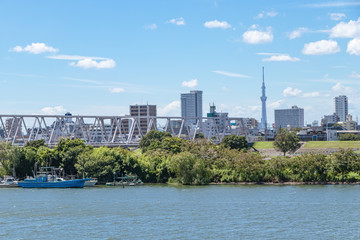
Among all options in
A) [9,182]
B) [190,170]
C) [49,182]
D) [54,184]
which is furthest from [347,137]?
[9,182]

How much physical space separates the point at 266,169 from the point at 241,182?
361cm

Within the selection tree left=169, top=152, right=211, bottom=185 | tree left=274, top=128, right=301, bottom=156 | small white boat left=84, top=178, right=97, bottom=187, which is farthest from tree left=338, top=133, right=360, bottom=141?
small white boat left=84, top=178, right=97, bottom=187

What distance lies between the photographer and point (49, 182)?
74.9 meters

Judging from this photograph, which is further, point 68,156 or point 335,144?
point 335,144

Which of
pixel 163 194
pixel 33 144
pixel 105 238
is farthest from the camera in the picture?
pixel 33 144

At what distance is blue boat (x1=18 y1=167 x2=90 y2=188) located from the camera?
240 feet

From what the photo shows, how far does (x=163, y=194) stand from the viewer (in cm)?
6056

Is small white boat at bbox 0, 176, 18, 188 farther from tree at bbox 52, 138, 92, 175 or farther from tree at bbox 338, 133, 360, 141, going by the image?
tree at bbox 338, 133, 360, 141

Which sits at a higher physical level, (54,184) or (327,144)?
(327,144)

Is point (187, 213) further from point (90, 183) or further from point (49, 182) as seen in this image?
point (49, 182)

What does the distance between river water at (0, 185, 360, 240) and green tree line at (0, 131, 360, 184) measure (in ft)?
16.9

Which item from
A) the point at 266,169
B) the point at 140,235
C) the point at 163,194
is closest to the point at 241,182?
the point at 266,169

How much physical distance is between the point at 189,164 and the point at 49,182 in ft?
62.2

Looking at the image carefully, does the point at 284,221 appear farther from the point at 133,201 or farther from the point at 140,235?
the point at 133,201
